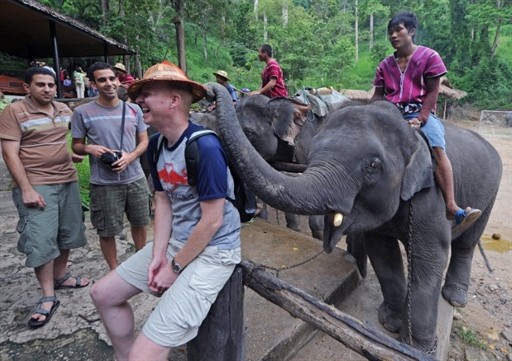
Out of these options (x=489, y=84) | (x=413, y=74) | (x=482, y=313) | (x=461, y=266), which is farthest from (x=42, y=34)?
(x=489, y=84)

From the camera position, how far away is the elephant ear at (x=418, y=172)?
2.53m

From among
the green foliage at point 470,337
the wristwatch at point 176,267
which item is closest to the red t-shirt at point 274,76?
the green foliage at point 470,337

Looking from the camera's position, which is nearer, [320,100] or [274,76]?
[320,100]

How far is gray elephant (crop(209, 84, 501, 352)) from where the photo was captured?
6.64 ft

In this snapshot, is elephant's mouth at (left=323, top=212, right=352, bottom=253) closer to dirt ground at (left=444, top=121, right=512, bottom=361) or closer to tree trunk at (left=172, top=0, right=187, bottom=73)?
dirt ground at (left=444, top=121, right=512, bottom=361)

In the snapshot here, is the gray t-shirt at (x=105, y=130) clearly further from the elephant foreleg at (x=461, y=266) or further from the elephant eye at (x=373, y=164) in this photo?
the elephant foreleg at (x=461, y=266)

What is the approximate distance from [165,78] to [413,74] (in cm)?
227

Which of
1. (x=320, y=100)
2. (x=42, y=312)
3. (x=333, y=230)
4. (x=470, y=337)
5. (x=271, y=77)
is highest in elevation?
(x=271, y=77)

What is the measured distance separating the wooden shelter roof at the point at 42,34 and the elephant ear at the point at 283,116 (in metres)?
6.99

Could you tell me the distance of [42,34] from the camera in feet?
46.5

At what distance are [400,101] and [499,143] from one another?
17793 millimetres

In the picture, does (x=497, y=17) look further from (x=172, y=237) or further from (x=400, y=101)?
(x=172, y=237)

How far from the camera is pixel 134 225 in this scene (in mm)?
3709

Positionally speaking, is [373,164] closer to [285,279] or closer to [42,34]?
[285,279]
